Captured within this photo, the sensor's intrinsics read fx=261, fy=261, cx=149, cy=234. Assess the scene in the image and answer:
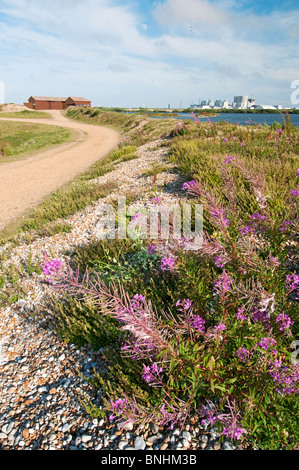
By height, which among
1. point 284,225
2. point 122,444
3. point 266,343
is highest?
point 284,225

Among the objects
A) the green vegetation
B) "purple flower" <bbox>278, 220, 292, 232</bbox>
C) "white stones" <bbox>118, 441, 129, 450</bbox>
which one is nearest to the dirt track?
the green vegetation

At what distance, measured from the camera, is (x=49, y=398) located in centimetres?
295

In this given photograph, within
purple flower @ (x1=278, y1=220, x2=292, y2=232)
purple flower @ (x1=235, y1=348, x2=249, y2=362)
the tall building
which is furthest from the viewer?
the tall building

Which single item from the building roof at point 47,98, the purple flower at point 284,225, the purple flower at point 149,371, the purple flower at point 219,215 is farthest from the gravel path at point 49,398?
the building roof at point 47,98

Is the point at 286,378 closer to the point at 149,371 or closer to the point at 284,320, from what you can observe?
the point at 284,320

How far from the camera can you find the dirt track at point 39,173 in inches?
396

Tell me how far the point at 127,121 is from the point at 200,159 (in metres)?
30.0

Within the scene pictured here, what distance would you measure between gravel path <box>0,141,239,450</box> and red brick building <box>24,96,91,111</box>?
72.9 m

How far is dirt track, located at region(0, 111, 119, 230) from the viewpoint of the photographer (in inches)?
396

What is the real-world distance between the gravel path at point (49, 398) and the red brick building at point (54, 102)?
239ft

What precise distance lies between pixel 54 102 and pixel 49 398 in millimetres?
78541

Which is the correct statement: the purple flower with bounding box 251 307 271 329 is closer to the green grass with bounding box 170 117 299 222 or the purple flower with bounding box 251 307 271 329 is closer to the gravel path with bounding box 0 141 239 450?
the gravel path with bounding box 0 141 239 450

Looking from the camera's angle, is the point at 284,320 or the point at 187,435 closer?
the point at 284,320

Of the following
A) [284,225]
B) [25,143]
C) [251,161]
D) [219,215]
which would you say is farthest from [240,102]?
[219,215]
